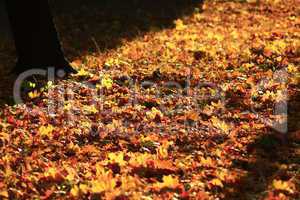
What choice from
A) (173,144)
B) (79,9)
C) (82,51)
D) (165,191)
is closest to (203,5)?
(79,9)

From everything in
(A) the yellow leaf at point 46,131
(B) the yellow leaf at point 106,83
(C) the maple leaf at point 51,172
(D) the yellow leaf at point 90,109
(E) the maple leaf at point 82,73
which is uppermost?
(E) the maple leaf at point 82,73

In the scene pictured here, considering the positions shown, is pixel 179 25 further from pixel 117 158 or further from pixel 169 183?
pixel 169 183

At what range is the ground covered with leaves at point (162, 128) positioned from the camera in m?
6.39

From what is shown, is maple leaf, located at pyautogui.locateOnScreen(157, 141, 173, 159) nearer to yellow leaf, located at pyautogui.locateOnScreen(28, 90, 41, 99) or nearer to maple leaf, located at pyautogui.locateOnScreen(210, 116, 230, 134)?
maple leaf, located at pyautogui.locateOnScreen(210, 116, 230, 134)

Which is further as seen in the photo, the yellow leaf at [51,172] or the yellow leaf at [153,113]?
the yellow leaf at [153,113]

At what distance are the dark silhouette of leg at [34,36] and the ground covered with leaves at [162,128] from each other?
0.69 m

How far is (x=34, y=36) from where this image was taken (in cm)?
1082

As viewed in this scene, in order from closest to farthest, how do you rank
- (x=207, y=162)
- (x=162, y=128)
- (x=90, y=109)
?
(x=207, y=162), (x=162, y=128), (x=90, y=109)

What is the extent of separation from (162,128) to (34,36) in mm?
4111

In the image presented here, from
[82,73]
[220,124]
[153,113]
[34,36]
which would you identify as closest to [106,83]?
[82,73]

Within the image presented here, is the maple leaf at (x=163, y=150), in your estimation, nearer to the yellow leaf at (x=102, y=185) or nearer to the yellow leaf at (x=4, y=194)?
the yellow leaf at (x=102, y=185)

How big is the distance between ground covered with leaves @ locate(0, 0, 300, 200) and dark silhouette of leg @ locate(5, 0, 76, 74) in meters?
0.69

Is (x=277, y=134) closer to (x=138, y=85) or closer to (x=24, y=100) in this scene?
(x=138, y=85)

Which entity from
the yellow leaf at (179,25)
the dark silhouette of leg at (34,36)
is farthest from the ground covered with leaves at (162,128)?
the yellow leaf at (179,25)
